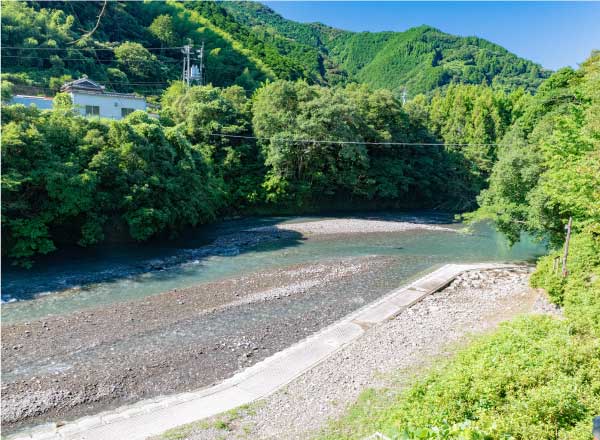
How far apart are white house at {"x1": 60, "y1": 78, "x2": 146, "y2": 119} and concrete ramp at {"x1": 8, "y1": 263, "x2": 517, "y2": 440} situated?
2608cm

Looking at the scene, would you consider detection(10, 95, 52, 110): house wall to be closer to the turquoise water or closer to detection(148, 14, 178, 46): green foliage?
the turquoise water

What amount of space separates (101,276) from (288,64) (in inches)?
2455

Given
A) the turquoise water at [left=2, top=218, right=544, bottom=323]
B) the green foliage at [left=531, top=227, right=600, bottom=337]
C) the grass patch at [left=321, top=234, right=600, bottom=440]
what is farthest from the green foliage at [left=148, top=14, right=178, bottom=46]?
the grass patch at [left=321, top=234, right=600, bottom=440]

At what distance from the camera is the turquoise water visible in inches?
534

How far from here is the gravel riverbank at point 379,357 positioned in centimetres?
698

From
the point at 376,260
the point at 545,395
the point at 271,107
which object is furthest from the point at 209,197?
the point at 545,395

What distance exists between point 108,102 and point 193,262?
18.6 m

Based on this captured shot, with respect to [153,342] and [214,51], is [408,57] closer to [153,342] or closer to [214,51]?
[214,51]

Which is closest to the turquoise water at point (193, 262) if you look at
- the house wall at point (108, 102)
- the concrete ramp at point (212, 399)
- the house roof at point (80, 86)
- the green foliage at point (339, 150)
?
the concrete ramp at point (212, 399)

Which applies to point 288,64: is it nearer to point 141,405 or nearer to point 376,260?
point 376,260

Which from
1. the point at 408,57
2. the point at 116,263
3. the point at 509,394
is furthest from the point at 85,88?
the point at 408,57

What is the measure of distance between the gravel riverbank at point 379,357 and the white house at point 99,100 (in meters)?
26.9

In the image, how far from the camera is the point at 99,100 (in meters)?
29.8

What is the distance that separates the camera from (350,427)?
6750 millimetres
